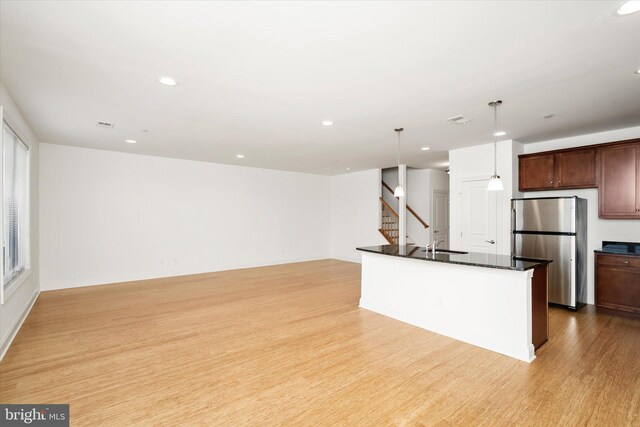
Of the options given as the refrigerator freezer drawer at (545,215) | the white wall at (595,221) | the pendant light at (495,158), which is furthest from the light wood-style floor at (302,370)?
the pendant light at (495,158)

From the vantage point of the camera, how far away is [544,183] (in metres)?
5.18

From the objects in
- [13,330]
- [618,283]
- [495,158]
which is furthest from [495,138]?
[13,330]

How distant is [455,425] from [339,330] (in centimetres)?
186

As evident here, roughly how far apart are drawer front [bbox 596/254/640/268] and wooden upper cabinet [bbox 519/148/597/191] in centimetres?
108

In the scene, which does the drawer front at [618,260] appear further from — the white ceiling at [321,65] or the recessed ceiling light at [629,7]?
the recessed ceiling light at [629,7]

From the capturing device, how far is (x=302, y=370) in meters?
2.87

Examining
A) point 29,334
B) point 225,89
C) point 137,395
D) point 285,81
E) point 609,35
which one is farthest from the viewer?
point 29,334

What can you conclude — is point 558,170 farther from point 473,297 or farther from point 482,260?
point 473,297

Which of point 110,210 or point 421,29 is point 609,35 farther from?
point 110,210

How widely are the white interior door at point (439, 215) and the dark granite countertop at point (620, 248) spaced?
13.4 feet

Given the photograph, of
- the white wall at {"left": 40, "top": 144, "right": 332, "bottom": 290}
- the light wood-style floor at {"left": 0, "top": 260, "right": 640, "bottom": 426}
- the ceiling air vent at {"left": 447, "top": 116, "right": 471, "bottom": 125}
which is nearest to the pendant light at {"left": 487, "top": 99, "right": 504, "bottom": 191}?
the ceiling air vent at {"left": 447, "top": 116, "right": 471, "bottom": 125}

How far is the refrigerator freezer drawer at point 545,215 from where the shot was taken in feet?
15.1

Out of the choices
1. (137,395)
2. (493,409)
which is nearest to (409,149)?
(493,409)

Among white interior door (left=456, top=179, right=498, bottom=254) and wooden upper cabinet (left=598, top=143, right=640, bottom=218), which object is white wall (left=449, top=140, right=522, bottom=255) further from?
wooden upper cabinet (left=598, top=143, right=640, bottom=218)
